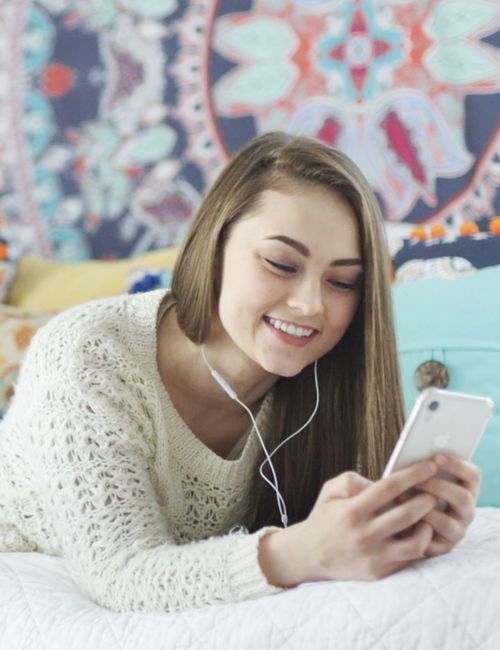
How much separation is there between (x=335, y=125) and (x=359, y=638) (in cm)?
144

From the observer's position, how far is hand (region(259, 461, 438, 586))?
1.03 metres

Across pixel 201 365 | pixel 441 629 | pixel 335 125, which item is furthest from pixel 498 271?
pixel 441 629

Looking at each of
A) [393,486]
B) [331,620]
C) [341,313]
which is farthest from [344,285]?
[331,620]

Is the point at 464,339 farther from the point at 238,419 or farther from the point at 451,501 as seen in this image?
the point at 451,501

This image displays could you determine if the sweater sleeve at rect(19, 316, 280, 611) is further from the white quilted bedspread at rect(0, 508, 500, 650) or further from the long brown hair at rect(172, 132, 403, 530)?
the long brown hair at rect(172, 132, 403, 530)

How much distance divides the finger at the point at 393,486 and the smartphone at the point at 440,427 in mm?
12

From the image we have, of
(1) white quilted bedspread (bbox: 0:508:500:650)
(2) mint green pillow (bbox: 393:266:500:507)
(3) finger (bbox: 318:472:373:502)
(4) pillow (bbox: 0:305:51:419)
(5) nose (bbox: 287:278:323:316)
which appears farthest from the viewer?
(4) pillow (bbox: 0:305:51:419)

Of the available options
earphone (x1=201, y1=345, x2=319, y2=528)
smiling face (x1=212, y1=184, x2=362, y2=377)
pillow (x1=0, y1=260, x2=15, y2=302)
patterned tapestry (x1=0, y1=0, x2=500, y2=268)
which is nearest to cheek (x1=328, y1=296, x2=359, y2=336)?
smiling face (x1=212, y1=184, x2=362, y2=377)

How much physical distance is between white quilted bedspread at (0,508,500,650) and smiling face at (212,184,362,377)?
0.33 m

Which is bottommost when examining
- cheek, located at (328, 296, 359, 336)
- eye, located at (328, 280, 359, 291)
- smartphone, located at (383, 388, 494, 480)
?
smartphone, located at (383, 388, 494, 480)

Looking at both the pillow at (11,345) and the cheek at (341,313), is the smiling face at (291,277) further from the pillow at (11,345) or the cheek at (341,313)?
the pillow at (11,345)

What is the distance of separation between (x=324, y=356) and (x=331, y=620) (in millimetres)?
565

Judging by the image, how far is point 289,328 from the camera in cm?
131

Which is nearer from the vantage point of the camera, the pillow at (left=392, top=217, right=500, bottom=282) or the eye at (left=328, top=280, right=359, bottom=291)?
the eye at (left=328, top=280, right=359, bottom=291)
